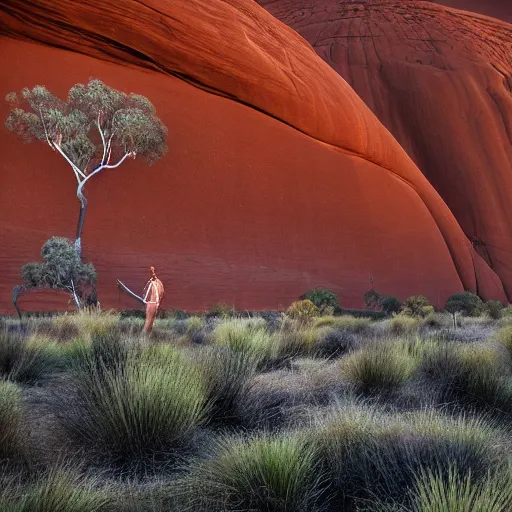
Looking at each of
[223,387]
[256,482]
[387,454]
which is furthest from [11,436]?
[387,454]

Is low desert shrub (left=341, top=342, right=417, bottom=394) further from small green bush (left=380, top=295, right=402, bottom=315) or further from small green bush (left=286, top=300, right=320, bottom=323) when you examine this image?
small green bush (left=380, top=295, right=402, bottom=315)

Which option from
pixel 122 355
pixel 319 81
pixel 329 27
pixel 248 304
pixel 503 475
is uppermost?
pixel 329 27

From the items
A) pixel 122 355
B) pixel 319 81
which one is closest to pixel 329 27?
pixel 319 81

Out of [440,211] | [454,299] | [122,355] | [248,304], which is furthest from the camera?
[440,211]

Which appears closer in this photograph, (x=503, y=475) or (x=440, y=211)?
(x=503, y=475)

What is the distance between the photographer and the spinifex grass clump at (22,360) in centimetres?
554

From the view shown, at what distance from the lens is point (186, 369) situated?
3.90 m

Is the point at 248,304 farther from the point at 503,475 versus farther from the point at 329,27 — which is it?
the point at 329,27

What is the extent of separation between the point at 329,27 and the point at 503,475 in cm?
6178

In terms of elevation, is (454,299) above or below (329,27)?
below

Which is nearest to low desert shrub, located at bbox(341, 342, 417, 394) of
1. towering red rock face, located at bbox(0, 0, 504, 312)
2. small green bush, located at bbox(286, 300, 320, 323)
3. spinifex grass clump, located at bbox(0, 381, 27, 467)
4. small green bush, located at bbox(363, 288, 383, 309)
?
spinifex grass clump, located at bbox(0, 381, 27, 467)

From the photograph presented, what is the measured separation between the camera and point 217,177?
84.9 ft

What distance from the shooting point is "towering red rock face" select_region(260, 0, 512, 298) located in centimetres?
4469

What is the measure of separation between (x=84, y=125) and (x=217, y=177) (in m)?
7.28
